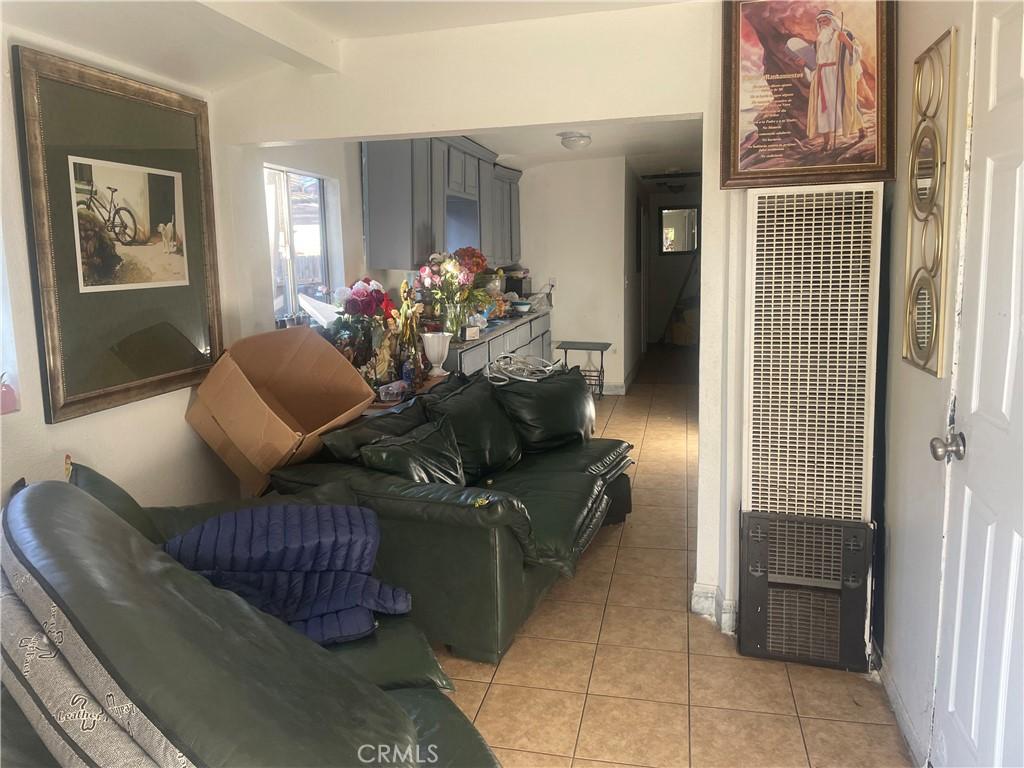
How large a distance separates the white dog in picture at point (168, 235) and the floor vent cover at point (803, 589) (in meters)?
2.23

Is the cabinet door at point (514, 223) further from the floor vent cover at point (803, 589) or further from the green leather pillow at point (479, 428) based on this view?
the floor vent cover at point (803, 589)

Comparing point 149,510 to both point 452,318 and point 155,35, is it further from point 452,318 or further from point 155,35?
point 452,318

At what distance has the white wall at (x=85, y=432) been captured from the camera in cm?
206

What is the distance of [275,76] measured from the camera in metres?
2.87

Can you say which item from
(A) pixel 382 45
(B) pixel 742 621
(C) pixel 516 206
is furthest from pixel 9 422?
(C) pixel 516 206

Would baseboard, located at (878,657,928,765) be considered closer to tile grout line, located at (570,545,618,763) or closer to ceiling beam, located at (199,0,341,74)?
tile grout line, located at (570,545,618,763)

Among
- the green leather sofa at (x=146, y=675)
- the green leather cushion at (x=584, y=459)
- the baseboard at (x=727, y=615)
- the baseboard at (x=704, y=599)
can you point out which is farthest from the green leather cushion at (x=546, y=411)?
the green leather sofa at (x=146, y=675)

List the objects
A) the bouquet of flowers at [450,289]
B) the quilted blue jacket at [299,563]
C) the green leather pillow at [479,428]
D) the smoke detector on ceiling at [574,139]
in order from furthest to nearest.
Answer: the smoke detector on ceiling at [574,139]
the bouquet of flowers at [450,289]
the green leather pillow at [479,428]
the quilted blue jacket at [299,563]

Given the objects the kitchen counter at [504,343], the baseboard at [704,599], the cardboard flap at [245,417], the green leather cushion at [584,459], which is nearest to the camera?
the cardboard flap at [245,417]

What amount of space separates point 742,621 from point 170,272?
93.1 inches

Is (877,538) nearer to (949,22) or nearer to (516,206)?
(949,22)

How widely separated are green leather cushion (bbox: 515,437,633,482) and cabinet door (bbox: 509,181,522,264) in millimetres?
3545

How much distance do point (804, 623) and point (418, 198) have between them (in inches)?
127

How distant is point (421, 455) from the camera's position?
2.62 m
